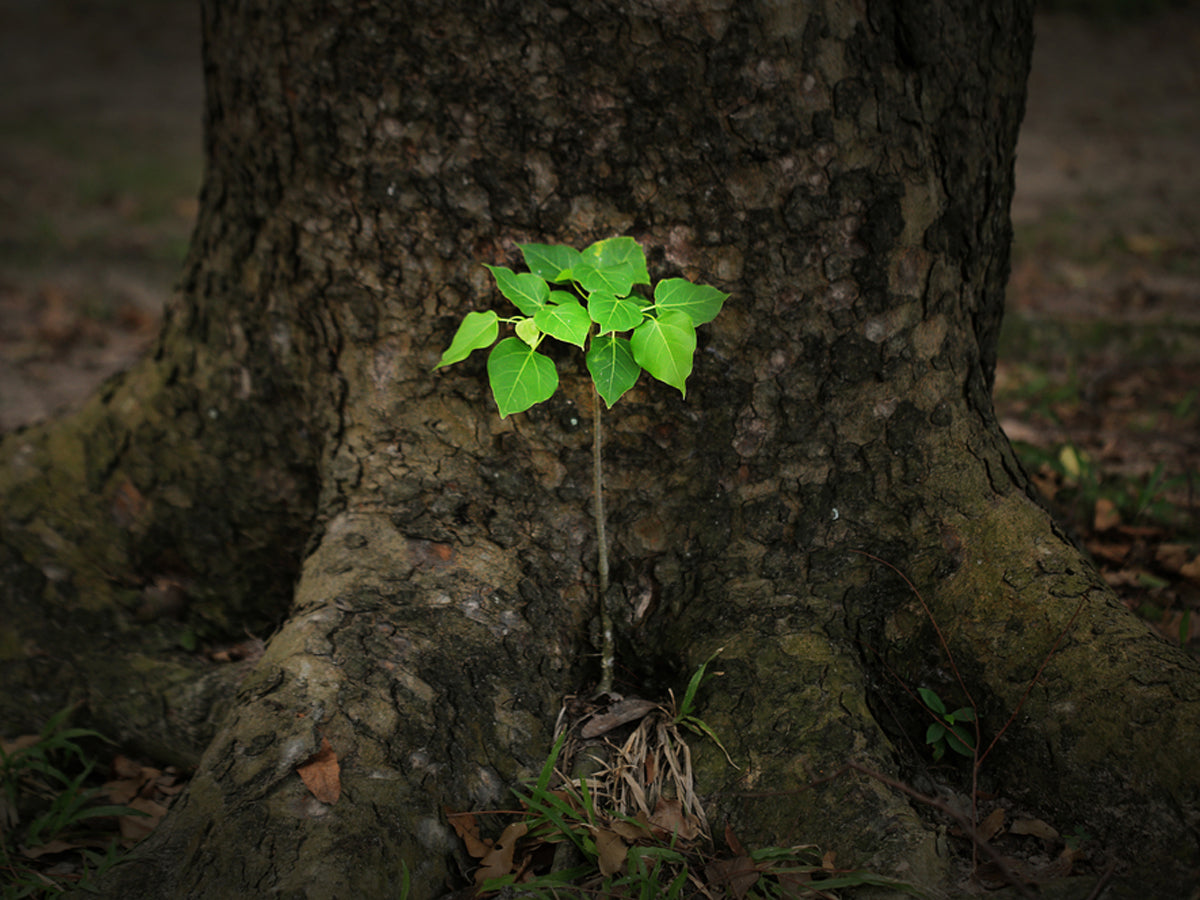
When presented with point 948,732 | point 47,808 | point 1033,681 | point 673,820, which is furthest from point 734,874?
point 47,808

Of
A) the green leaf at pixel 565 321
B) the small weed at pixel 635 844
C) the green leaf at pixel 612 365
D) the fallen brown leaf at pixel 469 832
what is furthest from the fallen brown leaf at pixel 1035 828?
the green leaf at pixel 565 321

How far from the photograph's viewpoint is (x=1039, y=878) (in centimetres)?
131

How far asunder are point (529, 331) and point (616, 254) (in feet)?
0.82

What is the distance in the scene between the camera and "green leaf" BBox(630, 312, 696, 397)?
1368 mm

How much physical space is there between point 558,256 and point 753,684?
94 cm

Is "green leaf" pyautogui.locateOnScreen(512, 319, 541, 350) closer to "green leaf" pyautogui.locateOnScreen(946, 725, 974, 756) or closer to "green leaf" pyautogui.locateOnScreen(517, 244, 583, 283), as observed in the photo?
"green leaf" pyautogui.locateOnScreen(517, 244, 583, 283)

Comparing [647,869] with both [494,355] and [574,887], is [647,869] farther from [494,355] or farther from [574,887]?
[494,355]

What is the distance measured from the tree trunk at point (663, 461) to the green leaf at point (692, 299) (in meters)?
0.16

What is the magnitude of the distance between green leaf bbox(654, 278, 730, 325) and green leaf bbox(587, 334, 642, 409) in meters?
0.11

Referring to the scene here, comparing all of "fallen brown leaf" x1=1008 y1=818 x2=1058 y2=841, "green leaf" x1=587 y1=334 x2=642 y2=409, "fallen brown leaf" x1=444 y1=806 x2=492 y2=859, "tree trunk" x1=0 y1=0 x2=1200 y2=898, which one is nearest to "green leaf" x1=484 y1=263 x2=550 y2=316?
"green leaf" x1=587 y1=334 x2=642 y2=409

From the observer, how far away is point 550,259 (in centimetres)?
149

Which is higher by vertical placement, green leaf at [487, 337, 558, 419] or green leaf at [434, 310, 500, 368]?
green leaf at [434, 310, 500, 368]

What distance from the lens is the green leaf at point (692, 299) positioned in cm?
143

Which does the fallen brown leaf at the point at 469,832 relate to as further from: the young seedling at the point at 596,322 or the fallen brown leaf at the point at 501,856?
the young seedling at the point at 596,322
